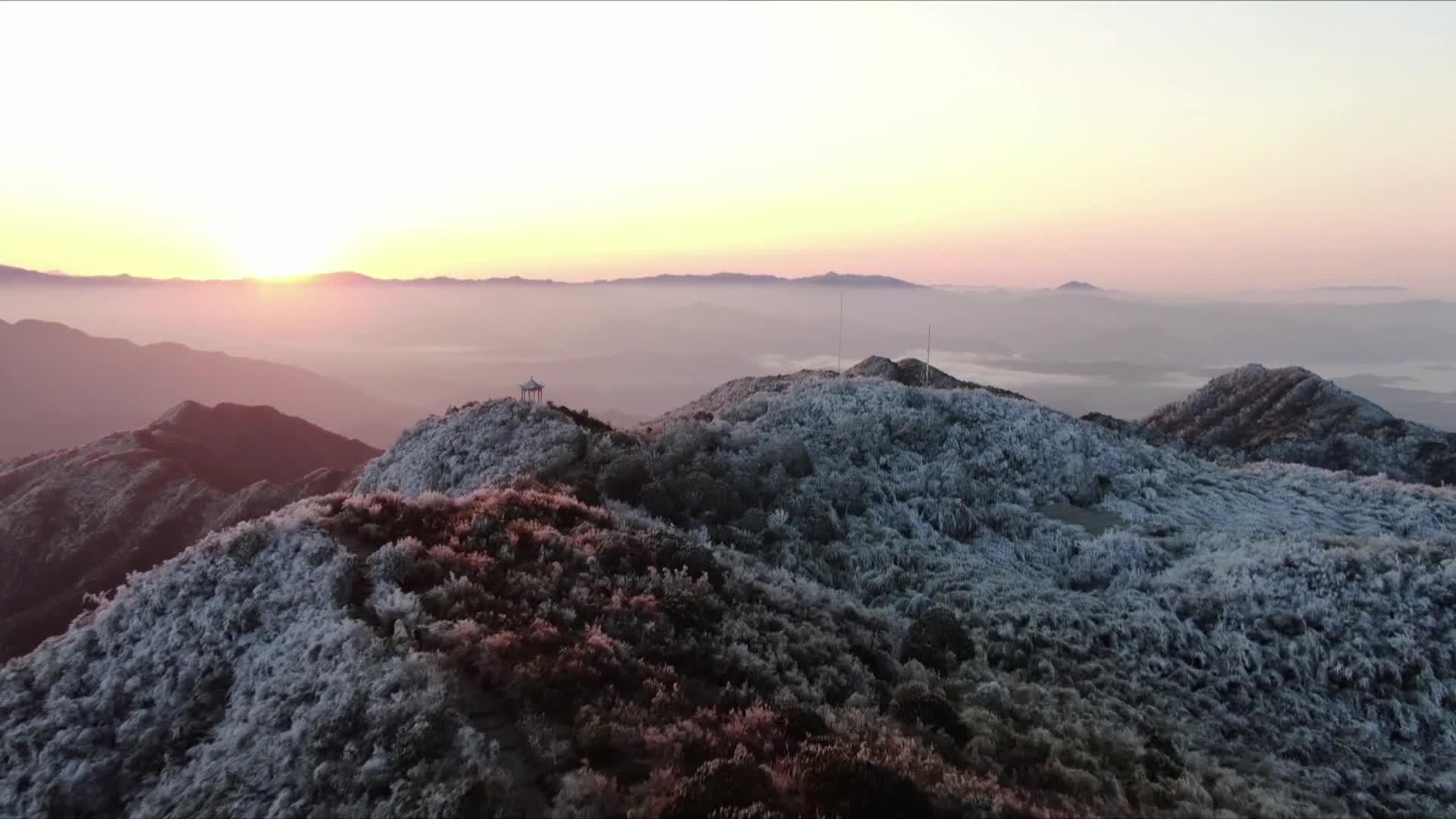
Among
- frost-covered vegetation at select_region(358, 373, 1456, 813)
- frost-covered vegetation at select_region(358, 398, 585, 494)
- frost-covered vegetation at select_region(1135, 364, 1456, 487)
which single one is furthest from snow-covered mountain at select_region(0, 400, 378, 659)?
frost-covered vegetation at select_region(1135, 364, 1456, 487)

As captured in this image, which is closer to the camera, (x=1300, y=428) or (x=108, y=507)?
(x=1300, y=428)

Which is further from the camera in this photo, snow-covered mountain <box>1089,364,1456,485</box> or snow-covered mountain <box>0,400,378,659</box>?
snow-covered mountain <box>0,400,378,659</box>

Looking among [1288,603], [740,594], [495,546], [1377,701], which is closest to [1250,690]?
[1377,701]

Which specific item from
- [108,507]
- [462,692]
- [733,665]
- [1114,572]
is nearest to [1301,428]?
[1114,572]

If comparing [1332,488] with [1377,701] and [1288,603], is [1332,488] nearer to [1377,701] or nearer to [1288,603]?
[1288,603]

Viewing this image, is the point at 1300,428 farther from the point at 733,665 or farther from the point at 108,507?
the point at 108,507

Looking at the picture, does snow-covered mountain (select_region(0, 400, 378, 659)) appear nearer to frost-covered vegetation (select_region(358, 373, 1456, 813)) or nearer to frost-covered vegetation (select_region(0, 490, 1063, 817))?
frost-covered vegetation (select_region(358, 373, 1456, 813))
